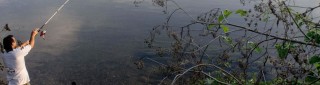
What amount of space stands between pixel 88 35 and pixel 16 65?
1059 centimetres

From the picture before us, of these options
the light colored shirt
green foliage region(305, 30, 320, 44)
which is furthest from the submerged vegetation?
the light colored shirt

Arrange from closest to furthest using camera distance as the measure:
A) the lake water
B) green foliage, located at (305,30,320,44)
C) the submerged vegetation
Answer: green foliage, located at (305,30,320,44) < the submerged vegetation < the lake water

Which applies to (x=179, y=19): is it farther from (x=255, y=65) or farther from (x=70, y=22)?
(x=255, y=65)

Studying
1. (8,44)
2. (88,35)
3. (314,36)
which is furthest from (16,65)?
(88,35)

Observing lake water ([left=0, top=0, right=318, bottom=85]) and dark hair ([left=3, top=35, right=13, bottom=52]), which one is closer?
dark hair ([left=3, top=35, right=13, bottom=52])

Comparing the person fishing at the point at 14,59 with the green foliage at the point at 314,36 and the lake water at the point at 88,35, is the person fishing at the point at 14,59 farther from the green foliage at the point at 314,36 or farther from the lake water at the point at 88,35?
the green foliage at the point at 314,36

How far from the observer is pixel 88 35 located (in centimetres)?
1773

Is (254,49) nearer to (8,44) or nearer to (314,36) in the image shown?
(314,36)

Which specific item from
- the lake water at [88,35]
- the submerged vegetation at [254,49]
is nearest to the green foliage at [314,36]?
the submerged vegetation at [254,49]

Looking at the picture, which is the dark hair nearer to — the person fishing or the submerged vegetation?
the person fishing

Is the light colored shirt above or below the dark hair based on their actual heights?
below

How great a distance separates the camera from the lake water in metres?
13.8

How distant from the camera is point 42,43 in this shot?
55.0 ft

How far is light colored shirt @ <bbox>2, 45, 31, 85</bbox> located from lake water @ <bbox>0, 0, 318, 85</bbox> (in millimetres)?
4884
